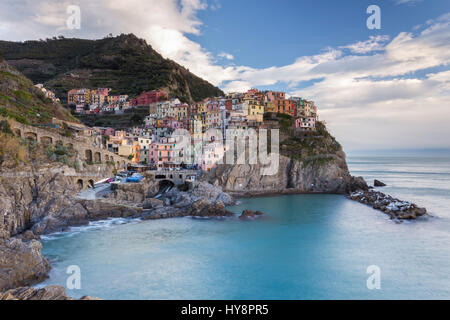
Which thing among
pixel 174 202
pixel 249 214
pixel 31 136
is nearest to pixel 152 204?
pixel 174 202

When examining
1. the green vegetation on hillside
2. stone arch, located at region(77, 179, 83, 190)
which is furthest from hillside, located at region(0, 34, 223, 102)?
stone arch, located at region(77, 179, 83, 190)

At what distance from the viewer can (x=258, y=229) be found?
68.9 ft

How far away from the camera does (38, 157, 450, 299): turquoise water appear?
12500mm

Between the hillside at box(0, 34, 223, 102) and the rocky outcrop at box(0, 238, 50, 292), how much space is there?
5924 cm

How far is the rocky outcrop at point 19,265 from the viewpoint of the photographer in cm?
1120

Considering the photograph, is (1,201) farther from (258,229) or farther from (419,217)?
(419,217)

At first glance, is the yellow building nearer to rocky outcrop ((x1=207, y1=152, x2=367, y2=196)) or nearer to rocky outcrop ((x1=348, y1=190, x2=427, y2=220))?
rocky outcrop ((x1=207, y1=152, x2=367, y2=196))

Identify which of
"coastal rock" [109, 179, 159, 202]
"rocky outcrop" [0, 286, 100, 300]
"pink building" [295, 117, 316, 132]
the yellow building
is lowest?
"rocky outcrop" [0, 286, 100, 300]

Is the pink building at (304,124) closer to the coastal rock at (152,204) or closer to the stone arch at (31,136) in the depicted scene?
the coastal rock at (152,204)

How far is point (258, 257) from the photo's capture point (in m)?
16.0

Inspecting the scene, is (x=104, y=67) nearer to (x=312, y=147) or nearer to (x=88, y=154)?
(x=88, y=154)

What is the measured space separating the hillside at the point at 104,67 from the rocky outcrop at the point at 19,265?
59235mm

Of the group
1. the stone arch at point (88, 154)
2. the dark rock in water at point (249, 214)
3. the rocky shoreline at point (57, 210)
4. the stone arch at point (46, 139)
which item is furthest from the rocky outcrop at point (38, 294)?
the stone arch at point (88, 154)

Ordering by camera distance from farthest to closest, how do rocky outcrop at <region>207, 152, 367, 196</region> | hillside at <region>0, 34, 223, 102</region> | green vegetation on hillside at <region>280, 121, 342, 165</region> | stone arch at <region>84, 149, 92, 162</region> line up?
1. hillside at <region>0, 34, 223, 102</region>
2. green vegetation on hillside at <region>280, 121, 342, 165</region>
3. rocky outcrop at <region>207, 152, 367, 196</region>
4. stone arch at <region>84, 149, 92, 162</region>
